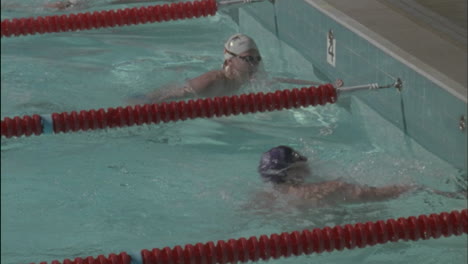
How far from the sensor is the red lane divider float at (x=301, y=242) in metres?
3.40

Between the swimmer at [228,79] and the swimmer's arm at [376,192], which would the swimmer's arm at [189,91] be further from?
the swimmer's arm at [376,192]

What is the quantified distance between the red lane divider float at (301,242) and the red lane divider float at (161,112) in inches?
53.6

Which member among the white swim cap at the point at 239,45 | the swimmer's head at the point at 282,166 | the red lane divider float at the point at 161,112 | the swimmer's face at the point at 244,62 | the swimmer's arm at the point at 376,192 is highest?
the white swim cap at the point at 239,45

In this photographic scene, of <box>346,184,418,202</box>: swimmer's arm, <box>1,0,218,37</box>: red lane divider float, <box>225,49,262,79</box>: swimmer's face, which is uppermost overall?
<box>1,0,218,37</box>: red lane divider float

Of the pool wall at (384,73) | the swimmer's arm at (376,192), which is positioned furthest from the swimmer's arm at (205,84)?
the swimmer's arm at (376,192)

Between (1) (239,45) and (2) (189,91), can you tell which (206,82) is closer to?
(2) (189,91)

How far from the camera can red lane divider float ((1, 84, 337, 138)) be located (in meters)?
4.61

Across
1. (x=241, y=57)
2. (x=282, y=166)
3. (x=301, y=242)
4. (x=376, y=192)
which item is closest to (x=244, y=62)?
(x=241, y=57)

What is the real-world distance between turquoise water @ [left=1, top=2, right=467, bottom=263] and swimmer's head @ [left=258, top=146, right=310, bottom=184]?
151mm

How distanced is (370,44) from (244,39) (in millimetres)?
885

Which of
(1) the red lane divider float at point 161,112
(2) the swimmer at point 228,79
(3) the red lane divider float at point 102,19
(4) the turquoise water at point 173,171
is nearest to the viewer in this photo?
(4) the turquoise water at point 173,171

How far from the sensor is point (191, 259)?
3428 mm

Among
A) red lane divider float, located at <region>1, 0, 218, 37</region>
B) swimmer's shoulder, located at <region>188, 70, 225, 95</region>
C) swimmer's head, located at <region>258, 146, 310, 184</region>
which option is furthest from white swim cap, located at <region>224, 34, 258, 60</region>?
swimmer's head, located at <region>258, 146, 310, 184</region>

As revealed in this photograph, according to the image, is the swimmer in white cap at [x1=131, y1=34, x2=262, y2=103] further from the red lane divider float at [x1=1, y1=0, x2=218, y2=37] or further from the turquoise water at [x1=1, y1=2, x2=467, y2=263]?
the red lane divider float at [x1=1, y1=0, x2=218, y2=37]
